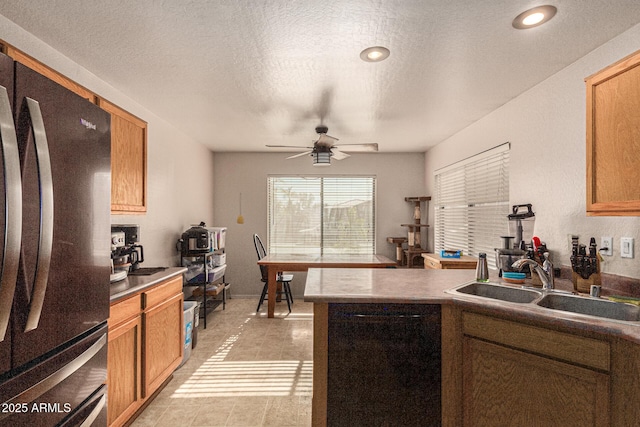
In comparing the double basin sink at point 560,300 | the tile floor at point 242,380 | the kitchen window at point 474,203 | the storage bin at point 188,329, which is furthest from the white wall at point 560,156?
the storage bin at point 188,329

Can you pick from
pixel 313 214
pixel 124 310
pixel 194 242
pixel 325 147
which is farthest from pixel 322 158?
pixel 124 310

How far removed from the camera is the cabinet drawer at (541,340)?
4.46 ft

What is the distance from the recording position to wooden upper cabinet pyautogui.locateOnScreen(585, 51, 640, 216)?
1490mm

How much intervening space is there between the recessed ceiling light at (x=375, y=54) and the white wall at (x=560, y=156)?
1.30m

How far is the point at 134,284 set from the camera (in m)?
2.21

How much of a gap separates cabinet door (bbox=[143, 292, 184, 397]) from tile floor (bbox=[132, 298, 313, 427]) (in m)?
0.19

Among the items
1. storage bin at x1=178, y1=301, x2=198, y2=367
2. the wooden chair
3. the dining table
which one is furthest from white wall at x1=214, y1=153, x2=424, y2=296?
storage bin at x1=178, y1=301, x2=198, y2=367

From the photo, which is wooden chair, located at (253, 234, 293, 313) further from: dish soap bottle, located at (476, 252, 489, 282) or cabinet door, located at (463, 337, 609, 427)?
cabinet door, located at (463, 337, 609, 427)

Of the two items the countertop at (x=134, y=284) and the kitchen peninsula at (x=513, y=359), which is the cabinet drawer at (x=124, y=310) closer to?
the countertop at (x=134, y=284)

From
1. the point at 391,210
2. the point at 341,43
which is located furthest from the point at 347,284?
the point at 391,210

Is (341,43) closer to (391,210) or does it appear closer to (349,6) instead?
(349,6)

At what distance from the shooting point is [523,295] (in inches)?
80.2

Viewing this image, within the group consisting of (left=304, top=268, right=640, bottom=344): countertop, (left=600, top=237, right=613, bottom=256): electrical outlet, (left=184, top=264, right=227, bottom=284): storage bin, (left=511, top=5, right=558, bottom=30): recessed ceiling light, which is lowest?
(left=184, top=264, right=227, bottom=284): storage bin

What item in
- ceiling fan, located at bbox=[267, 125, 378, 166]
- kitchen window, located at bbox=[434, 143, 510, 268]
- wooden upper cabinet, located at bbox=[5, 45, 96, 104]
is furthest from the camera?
ceiling fan, located at bbox=[267, 125, 378, 166]
